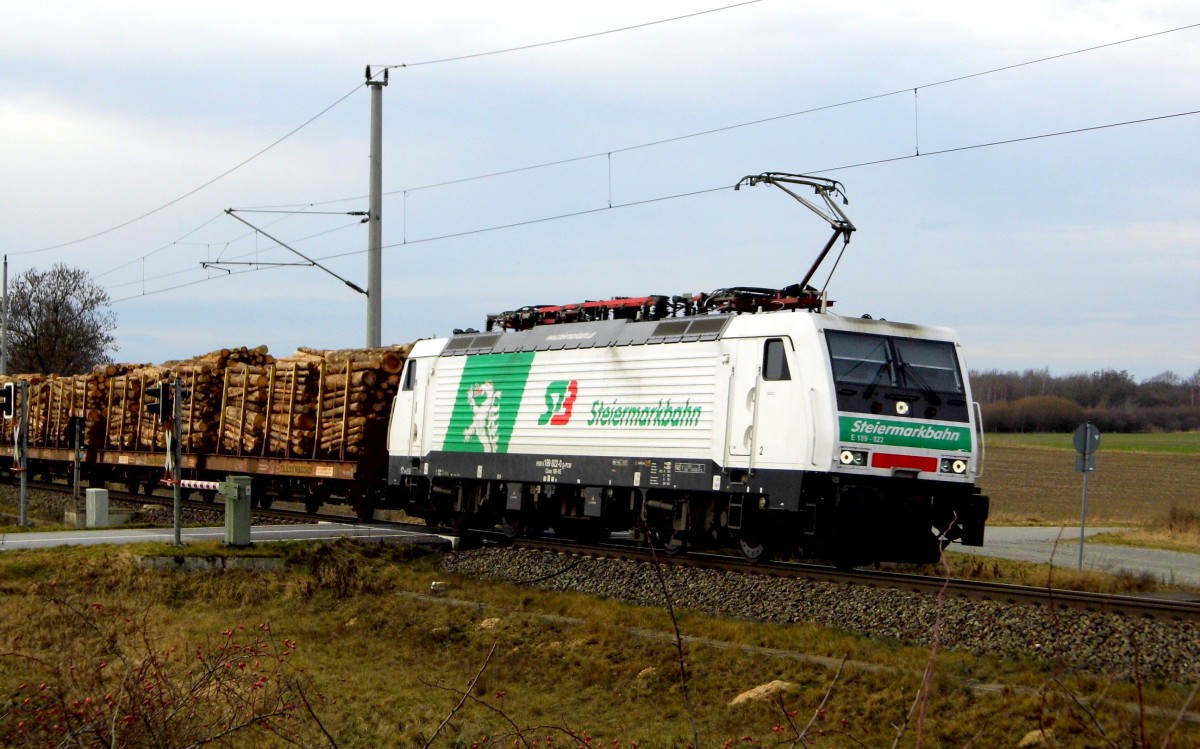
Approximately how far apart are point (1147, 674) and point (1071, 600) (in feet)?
7.71

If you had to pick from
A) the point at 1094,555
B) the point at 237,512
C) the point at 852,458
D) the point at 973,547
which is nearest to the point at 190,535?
the point at 237,512

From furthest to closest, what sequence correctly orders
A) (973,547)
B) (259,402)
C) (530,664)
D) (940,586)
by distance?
(259,402)
(973,547)
(940,586)
(530,664)

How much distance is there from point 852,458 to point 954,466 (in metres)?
1.55

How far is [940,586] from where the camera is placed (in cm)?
1375

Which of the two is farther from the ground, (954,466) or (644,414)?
(644,414)

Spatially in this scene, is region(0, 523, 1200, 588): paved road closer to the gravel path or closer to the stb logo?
the stb logo

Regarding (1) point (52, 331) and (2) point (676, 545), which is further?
(1) point (52, 331)

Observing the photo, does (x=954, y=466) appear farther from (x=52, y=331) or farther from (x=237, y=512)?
(x=52, y=331)

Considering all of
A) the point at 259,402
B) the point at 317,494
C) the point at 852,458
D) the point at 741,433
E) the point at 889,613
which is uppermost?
the point at 259,402

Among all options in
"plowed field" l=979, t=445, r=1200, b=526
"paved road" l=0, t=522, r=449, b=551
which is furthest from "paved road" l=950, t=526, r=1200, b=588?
"paved road" l=0, t=522, r=449, b=551

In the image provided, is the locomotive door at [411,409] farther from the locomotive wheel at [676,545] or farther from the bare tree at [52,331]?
the bare tree at [52,331]

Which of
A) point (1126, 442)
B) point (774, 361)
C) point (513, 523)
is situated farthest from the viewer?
point (1126, 442)

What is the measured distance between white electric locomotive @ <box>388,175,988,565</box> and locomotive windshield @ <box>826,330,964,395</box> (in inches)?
1.0

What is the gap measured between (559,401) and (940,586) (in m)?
6.68
